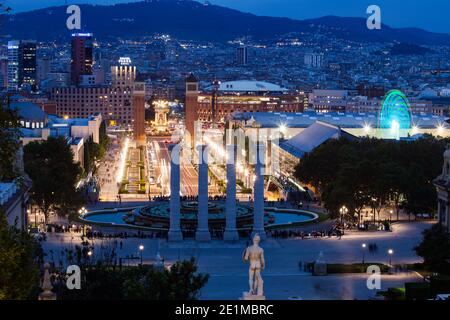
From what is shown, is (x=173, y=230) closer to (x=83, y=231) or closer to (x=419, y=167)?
(x=83, y=231)

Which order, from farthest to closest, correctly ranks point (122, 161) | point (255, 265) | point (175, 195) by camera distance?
point (122, 161)
point (175, 195)
point (255, 265)

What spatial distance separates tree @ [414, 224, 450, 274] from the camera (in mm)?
36500

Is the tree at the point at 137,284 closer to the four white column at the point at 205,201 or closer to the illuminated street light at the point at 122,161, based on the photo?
the four white column at the point at 205,201

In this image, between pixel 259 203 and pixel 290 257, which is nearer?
pixel 290 257

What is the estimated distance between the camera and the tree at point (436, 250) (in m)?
36.5

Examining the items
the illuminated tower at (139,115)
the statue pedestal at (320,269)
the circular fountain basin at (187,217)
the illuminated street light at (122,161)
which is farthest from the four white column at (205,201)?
the illuminated tower at (139,115)

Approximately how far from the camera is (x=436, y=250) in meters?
37.0

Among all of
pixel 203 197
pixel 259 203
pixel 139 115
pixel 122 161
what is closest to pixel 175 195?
pixel 203 197

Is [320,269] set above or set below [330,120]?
below

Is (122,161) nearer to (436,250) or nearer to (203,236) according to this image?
(203,236)

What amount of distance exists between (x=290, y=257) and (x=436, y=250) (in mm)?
5836

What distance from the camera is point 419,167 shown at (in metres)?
57.2

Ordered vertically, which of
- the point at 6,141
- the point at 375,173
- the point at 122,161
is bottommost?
the point at 122,161

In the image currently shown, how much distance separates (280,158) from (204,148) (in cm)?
3940
